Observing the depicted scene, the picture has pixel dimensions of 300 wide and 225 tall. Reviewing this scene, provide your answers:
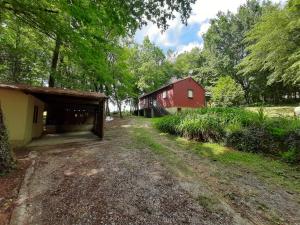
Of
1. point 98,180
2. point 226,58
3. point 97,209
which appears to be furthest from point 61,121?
point 226,58

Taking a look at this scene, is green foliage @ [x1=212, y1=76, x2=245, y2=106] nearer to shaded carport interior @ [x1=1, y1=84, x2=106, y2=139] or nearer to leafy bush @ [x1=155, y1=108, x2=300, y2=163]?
leafy bush @ [x1=155, y1=108, x2=300, y2=163]

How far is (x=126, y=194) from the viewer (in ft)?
15.6

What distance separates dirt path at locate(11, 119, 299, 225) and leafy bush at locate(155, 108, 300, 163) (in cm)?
241

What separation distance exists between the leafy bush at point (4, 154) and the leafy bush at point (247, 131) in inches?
308

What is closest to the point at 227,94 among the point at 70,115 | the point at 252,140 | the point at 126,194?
the point at 252,140

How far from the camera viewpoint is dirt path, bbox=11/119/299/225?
3893mm

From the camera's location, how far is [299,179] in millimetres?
5793

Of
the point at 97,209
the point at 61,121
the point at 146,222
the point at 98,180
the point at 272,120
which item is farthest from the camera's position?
the point at 61,121

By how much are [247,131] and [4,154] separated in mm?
8621

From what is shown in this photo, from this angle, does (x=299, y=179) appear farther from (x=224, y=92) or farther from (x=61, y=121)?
(x=224, y=92)

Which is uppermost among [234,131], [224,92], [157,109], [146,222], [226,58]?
[226,58]

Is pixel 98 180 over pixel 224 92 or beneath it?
beneath

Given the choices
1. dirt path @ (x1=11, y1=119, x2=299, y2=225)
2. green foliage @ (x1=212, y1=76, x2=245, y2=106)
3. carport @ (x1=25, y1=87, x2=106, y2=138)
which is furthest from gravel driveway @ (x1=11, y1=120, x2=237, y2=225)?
green foliage @ (x1=212, y1=76, x2=245, y2=106)

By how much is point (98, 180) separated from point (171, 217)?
2.41 m
